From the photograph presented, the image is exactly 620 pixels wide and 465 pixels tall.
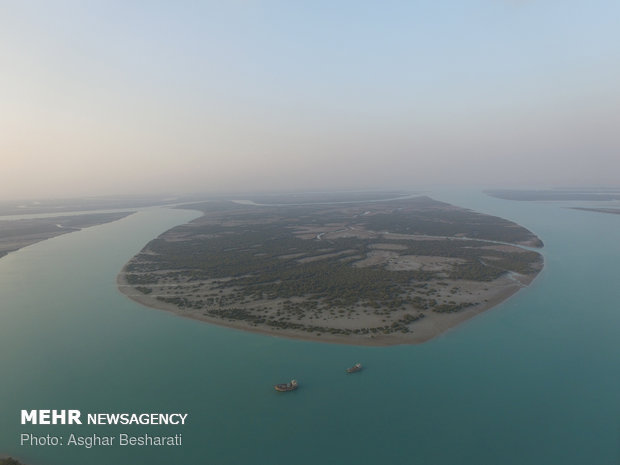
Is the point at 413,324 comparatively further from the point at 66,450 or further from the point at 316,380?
the point at 66,450

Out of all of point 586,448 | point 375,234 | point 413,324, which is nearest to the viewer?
point 586,448

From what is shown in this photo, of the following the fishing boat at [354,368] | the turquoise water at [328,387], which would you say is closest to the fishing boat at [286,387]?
the turquoise water at [328,387]

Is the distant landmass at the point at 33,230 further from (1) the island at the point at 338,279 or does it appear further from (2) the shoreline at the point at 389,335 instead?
(2) the shoreline at the point at 389,335

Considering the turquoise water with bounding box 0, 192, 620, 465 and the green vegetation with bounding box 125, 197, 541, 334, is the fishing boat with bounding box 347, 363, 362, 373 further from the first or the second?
the green vegetation with bounding box 125, 197, 541, 334

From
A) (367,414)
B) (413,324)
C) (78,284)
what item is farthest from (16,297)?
(413,324)

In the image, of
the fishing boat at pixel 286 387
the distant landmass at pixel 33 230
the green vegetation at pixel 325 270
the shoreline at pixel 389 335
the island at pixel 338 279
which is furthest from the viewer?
the distant landmass at pixel 33 230

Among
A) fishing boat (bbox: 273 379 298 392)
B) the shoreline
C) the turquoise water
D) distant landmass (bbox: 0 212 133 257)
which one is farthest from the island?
distant landmass (bbox: 0 212 133 257)
